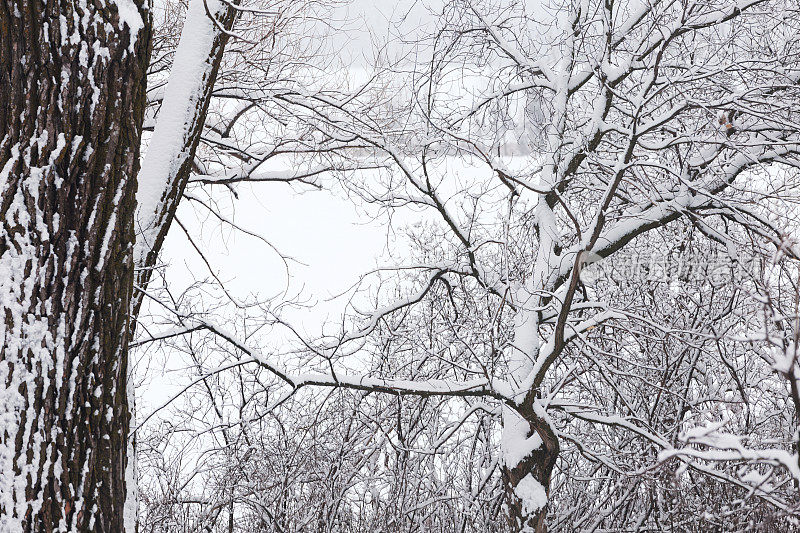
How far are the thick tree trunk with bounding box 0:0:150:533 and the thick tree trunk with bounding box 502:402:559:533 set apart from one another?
3.26m

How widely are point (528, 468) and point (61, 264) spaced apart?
410cm

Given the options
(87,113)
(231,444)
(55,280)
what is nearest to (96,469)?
(55,280)

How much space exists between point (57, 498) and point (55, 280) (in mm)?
711

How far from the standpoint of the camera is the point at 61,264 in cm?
234

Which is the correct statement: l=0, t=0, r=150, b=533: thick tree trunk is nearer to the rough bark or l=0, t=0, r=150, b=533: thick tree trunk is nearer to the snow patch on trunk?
the rough bark

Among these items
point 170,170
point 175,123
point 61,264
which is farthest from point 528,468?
point 61,264

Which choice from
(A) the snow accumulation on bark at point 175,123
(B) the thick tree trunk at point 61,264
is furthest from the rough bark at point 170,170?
(B) the thick tree trunk at point 61,264

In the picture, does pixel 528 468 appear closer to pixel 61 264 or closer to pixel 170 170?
pixel 170 170

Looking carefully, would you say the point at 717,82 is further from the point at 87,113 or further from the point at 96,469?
the point at 96,469

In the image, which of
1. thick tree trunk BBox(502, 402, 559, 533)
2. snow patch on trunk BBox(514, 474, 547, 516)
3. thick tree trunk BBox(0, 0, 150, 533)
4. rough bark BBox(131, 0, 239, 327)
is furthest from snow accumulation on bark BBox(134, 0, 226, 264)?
snow patch on trunk BBox(514, 474, 547, 516)

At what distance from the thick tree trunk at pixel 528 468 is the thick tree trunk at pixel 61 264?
326 cm

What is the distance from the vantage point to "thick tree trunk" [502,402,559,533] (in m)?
5.18

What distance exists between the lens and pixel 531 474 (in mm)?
5527

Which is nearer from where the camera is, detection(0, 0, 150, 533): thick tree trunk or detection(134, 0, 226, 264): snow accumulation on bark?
detection(0, 0, 150, 533): thick tree trunk
